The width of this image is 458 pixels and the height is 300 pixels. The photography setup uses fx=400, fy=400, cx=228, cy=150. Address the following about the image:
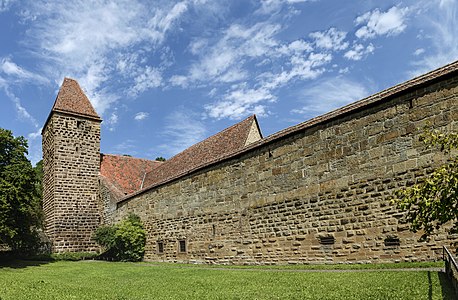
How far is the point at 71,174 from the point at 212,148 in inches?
413

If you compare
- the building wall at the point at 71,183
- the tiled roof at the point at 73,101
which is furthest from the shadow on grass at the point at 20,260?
the tiled roof at the point at 73,101

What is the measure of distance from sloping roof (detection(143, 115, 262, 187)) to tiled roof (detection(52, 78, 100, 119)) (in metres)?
6.83

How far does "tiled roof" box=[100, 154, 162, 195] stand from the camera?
29969 mm

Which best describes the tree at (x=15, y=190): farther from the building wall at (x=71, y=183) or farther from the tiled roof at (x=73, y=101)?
the tiled roof at (x=73, y=101)

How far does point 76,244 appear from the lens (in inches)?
1061

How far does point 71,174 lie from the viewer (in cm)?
2784

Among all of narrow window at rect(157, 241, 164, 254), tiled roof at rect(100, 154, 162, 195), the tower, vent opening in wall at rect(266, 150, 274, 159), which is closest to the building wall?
the tower

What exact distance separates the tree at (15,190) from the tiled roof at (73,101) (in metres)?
Result: 8.69

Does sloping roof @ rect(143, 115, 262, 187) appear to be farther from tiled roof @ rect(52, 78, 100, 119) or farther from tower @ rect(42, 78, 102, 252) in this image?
tiled roof @ rect(52, 78, 100, 119)

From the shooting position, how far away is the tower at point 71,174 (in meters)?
26.9

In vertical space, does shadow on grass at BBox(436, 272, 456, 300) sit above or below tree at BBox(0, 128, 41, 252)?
below

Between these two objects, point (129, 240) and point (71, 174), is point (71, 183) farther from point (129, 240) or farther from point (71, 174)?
point (129, 240)

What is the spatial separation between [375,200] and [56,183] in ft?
74.0

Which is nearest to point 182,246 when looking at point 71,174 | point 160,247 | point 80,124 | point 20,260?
point 160,247
